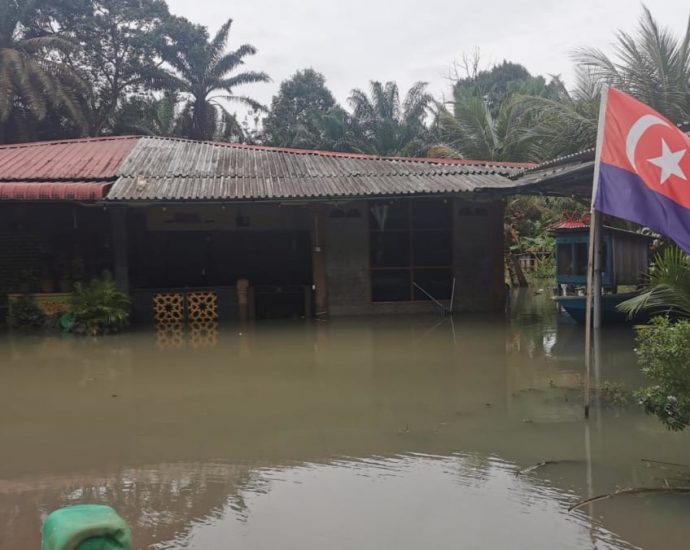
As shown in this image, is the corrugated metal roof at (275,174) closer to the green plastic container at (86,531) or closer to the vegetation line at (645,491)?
the vegetation line at (645,491)

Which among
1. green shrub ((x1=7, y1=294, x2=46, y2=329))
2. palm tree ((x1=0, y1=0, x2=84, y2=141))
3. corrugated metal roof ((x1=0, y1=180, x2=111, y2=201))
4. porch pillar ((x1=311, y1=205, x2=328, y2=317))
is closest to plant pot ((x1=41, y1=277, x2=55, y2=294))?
green shrub ((x1=7, y1=294, x2=46, y2=329))

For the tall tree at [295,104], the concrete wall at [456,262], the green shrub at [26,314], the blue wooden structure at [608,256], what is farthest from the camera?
the tall tree at [295,104]

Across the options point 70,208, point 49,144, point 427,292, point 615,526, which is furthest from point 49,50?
point 615,526

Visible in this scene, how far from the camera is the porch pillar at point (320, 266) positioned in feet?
39.3

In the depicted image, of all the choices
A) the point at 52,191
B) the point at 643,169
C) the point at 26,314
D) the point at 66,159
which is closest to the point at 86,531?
the point at 643,169

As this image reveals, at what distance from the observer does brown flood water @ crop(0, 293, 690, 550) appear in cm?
335

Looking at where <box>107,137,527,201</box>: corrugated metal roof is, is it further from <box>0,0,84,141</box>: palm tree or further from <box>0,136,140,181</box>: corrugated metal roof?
<box>0,0,84,141</box>: palm tree

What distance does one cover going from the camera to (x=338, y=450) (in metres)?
4.57

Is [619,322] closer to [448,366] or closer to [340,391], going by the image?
[448,366]

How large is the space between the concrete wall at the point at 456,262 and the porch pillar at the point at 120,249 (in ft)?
11.9

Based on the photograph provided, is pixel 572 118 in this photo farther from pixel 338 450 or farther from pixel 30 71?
pixel 30 71

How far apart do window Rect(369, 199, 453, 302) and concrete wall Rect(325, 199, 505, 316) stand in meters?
0.20

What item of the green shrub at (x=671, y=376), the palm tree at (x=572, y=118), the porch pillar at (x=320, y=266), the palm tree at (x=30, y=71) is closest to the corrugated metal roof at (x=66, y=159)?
the porch pillar at (x=320, y=266)

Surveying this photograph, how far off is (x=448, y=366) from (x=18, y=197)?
7.51m
